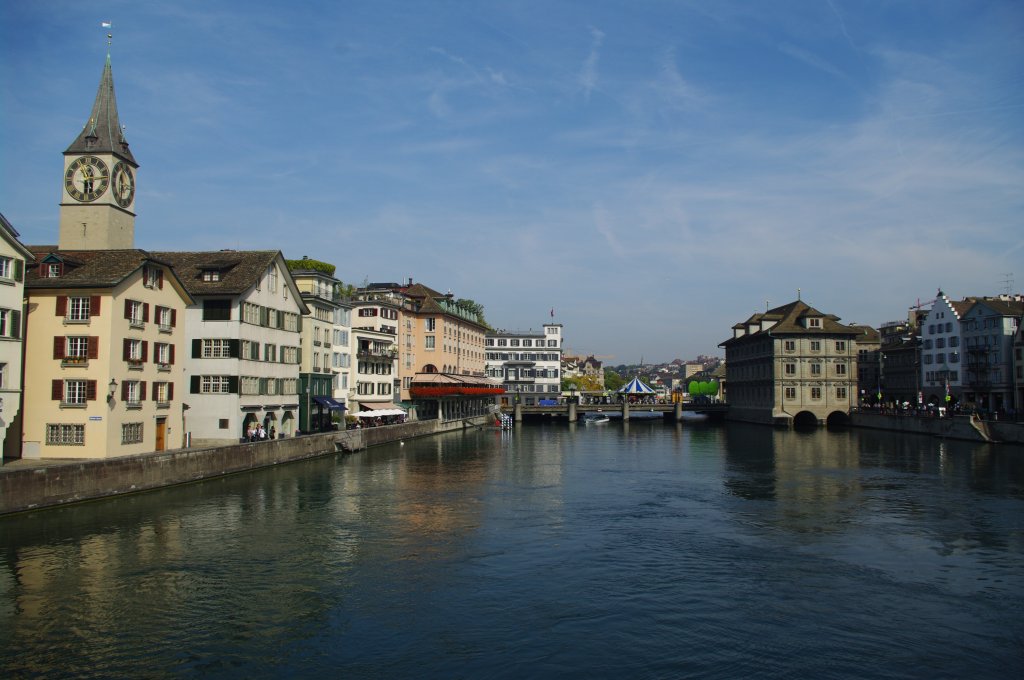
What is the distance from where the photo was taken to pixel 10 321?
3941cm

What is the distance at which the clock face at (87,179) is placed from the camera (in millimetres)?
54625

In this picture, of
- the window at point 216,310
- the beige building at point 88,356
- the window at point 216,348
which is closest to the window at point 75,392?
the beige building at point 88,356

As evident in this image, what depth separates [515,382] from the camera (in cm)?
16562

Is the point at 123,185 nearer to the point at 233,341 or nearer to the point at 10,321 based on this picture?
the point at 233,341

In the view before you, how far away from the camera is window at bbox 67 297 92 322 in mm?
43125

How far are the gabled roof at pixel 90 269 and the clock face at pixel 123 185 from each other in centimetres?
988

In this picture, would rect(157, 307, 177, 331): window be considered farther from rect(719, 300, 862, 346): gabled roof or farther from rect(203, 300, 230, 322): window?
rect(719, 300, 862, 346): gabled roof

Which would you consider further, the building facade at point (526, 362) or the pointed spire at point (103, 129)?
the building facade at point (526, 362)

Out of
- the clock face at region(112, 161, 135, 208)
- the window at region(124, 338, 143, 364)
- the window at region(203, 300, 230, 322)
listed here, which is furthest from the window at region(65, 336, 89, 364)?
the clock face at region(112, 161, 135, 208)

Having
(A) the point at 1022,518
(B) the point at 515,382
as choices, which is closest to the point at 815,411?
(B) the point at 515,382

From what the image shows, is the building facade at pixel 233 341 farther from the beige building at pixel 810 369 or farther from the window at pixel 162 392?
the beige building at pixel 810 369

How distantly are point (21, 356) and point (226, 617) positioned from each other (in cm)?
2700

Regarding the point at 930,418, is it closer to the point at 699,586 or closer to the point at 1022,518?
the point at 1022,518

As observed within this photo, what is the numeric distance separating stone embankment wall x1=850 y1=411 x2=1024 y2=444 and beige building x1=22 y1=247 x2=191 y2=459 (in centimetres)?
7401
